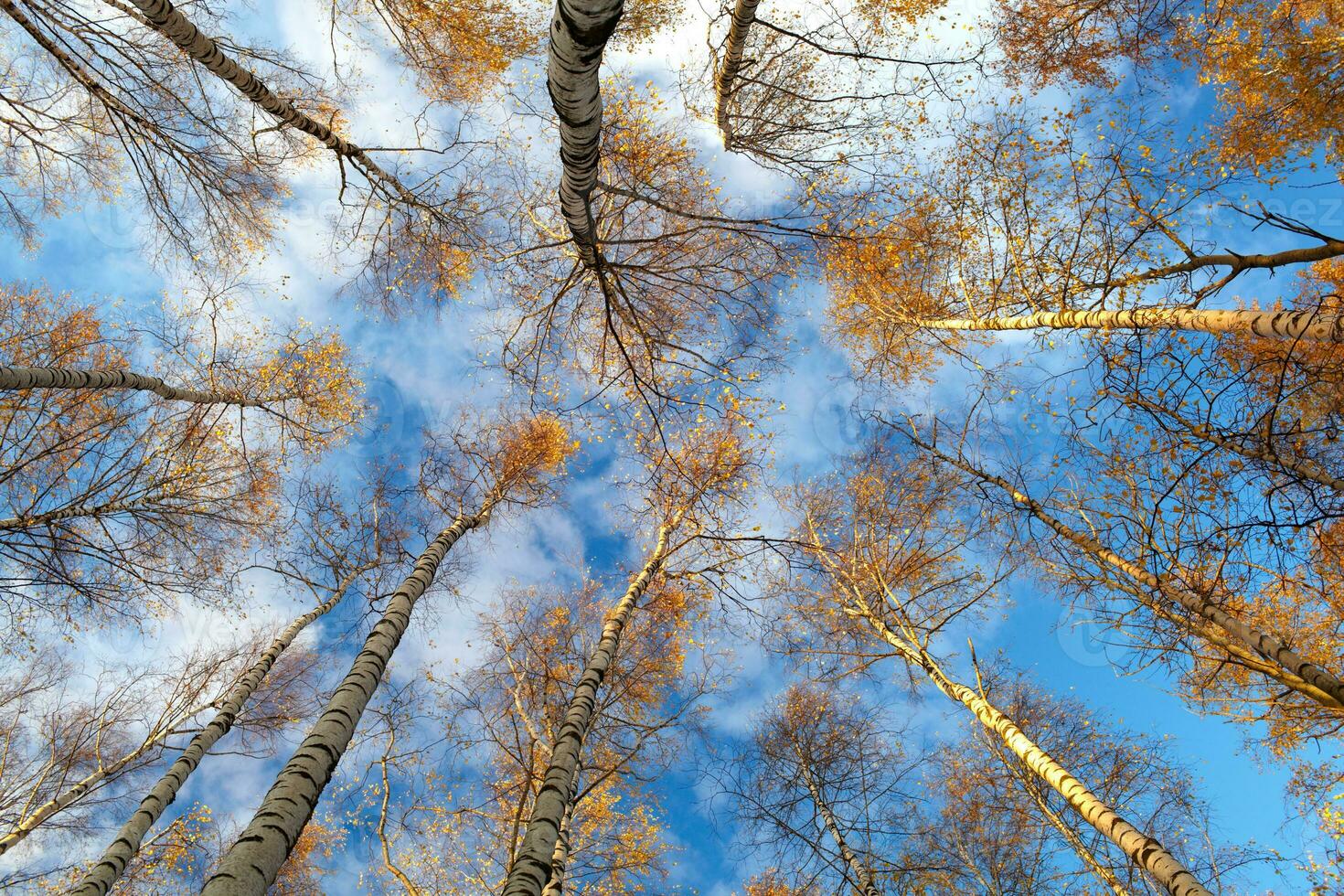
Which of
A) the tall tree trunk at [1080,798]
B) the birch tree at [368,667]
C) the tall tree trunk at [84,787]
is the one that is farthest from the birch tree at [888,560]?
the tall tree trunk at [84,787]

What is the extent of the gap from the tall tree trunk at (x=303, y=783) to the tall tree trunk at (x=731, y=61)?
22.0 feet

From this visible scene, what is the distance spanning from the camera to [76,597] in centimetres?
666

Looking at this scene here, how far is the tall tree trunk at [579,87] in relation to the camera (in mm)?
2426

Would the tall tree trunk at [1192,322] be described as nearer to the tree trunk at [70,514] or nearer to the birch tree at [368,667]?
the birch tree at [368,667]

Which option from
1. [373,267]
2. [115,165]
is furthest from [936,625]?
[115,165]

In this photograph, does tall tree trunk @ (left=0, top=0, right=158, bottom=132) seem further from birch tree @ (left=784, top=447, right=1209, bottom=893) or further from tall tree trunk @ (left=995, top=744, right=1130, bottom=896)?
tall tree trunk @ (left=995, top=744, right=1130, bottom=896)

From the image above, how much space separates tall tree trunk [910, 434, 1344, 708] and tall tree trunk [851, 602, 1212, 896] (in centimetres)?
165

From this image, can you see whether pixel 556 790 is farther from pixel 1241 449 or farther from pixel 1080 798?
pixel 1241 449

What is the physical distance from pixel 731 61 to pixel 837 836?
33.2 feet

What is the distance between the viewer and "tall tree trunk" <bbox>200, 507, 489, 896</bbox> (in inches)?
110

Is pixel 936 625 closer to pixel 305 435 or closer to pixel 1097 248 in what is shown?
pixel 1097 248

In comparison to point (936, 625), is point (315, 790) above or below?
below

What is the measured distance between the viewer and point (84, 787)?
23.4ft

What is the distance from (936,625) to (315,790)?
256 inches
